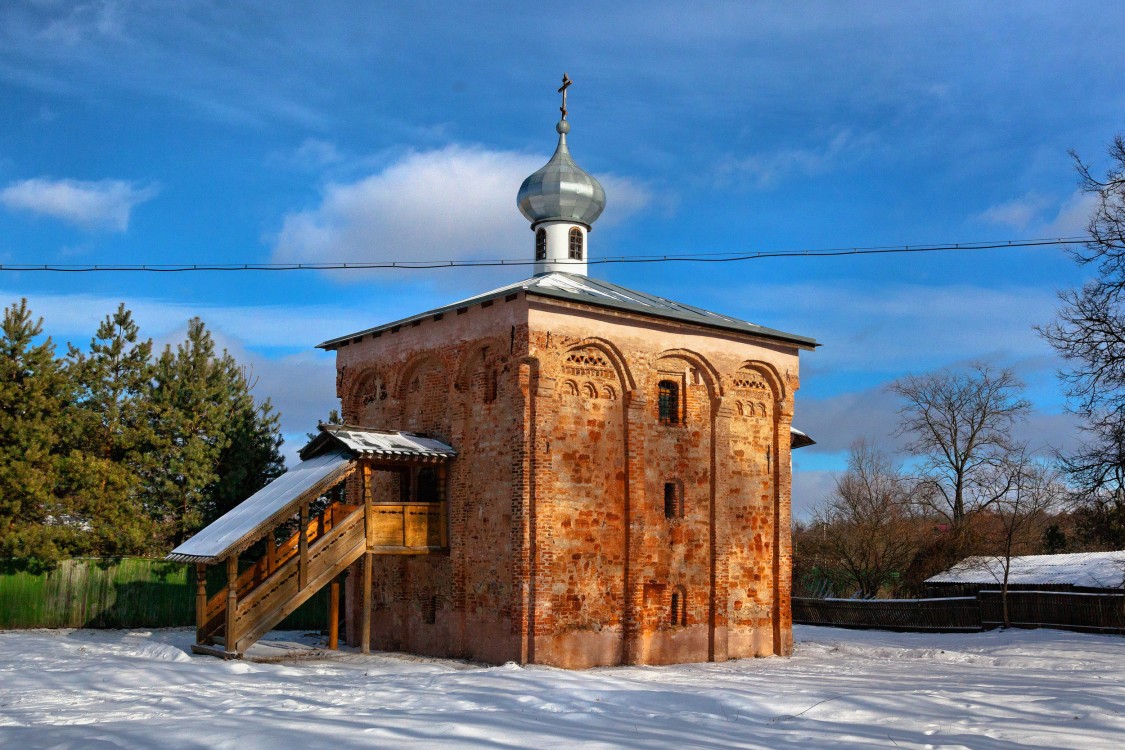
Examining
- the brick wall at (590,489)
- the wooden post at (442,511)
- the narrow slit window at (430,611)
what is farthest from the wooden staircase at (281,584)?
the narrow slit window at (430,611)

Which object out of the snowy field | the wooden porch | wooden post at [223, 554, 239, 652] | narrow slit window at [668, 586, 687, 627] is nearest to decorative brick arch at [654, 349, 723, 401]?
narrow slit window at [668, 586, 687, 627]

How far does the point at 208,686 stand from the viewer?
13.6 metres

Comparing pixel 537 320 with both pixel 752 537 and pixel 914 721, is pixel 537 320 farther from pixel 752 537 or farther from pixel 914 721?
pixel 914 721

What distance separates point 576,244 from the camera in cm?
→ 2350

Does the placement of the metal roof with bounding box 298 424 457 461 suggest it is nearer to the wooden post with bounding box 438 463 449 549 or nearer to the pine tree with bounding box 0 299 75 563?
the wooden post with bounding box 438 463 449 549

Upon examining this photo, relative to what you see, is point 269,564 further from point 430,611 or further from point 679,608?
point 679,608

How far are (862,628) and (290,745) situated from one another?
931 inches

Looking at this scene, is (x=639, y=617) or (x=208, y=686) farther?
(x=639, y=617)

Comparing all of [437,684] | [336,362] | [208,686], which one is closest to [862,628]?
[336,362]

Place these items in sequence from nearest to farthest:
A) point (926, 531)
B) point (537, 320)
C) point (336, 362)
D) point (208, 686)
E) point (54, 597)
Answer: point (208, 686) → point (537, 320) → point (336, 362) → point (54, 597) → point (926, 531)

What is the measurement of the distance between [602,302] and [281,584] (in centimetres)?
702

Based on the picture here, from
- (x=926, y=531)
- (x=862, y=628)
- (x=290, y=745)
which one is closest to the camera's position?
(x=290, y=745)

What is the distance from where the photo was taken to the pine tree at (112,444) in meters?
24.8

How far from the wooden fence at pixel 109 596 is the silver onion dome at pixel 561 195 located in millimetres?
10643
